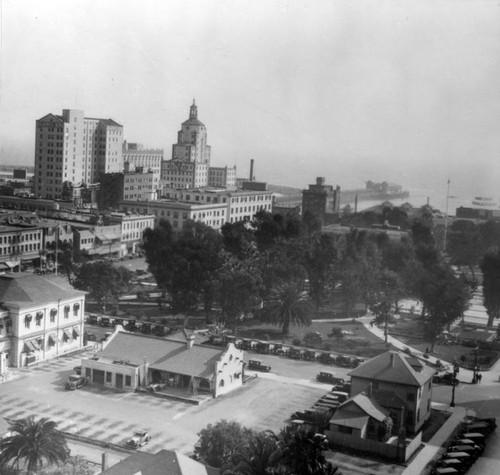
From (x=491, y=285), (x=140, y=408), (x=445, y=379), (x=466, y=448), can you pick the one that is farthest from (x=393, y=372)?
(x=491, y=285)

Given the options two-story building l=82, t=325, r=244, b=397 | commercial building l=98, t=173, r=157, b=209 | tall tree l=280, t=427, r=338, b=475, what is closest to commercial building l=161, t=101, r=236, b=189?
commercial building l=98, t=173, r=157, b=209

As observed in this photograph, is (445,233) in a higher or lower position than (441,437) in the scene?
higher

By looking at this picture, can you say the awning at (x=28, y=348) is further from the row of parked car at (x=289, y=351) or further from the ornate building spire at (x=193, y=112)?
the ornate building spire at (x=193, y=112)

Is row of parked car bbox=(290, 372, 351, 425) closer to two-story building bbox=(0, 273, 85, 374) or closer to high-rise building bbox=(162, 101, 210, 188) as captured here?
two-story building bbox=(0, 273, 85, 374)

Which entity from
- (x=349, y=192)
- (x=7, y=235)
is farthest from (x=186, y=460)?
(x=349, y=192)

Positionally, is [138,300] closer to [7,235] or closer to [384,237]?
[7,235]
